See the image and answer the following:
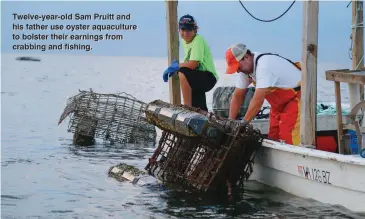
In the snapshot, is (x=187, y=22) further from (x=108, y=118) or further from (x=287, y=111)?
(x=108, y=118)

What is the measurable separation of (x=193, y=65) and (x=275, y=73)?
78.9 inches

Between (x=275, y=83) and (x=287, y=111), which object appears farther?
(x=287, y=111)

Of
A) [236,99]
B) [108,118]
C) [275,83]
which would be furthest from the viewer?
[108,118]

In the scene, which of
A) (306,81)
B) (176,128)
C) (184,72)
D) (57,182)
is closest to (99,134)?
(57,182)

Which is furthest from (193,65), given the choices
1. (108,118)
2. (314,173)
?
(108,118)

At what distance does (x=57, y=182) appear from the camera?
12.8 metres

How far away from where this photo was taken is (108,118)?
1698cm

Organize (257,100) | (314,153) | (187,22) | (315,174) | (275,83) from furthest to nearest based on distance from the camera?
(187,22) → (275,83) → (257,100) → (315,174) → (314,153)

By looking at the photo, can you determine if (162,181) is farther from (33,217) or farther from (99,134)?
(99,134)

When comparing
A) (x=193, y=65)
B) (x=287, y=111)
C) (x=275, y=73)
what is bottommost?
(x=287, y=111)

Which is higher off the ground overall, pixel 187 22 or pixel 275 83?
pixel 187 22

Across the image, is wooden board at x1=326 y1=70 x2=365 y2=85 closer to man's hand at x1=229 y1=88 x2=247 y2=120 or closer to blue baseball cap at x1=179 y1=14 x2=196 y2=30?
man's hand at x1=229 y1=88 x2=247 y2=120

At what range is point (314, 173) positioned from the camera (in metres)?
9.50


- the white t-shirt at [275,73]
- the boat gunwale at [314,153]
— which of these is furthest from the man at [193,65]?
the boat gunwale at [314,153]
